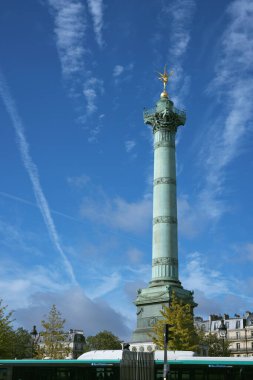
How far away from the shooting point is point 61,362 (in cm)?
2736

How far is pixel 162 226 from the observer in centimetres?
5116

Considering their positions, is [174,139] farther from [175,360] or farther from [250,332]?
[250,332]

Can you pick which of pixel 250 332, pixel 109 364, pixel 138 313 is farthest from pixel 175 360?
pixel 250 332

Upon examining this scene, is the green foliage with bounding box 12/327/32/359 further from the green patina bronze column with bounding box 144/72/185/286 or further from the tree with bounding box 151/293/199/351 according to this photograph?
the tree with bounding box 151/293/199/351

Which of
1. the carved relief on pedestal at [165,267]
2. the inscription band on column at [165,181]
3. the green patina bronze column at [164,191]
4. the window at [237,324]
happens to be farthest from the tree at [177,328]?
the window at [237,324]

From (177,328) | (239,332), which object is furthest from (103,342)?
(177,328)

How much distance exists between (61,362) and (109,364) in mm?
2688

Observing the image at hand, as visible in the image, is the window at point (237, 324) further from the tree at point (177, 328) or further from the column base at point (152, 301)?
the tree at point (177, 328)

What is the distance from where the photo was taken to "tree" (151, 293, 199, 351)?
42.2 meters

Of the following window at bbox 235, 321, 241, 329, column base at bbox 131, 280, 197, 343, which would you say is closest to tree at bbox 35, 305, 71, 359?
column base at bbox 131, 280, 197, 343

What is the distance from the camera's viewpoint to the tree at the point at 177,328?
42.2m

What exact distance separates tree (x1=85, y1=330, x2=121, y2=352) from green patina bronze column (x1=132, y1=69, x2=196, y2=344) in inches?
1614

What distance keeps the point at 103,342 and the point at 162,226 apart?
4404 cm

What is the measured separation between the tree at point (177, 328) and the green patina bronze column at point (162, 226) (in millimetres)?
1418
